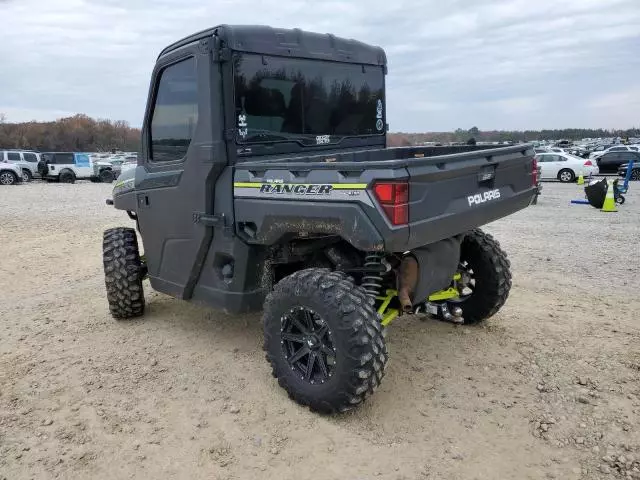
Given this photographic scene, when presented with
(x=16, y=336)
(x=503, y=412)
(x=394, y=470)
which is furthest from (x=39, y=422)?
(x=503, y=412)

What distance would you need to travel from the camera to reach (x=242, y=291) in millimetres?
4223

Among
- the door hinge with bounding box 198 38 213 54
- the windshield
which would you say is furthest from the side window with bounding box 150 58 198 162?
the windshield

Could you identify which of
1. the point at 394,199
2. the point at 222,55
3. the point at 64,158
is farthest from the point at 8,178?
the point at 394,199

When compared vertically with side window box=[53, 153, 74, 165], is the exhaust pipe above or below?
below

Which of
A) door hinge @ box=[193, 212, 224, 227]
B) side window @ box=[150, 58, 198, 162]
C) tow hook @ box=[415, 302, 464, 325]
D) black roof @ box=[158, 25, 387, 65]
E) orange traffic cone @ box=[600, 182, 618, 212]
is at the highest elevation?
black roof @ box=[158, 25, 387, 65]

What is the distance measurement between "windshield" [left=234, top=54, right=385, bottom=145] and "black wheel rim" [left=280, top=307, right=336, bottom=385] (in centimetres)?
140

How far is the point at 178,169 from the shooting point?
446 centimetres

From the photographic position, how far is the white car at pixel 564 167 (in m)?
24.1

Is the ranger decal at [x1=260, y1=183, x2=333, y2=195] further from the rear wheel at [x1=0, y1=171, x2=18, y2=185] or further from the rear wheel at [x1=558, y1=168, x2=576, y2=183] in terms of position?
the rear wheel at [x1=0, y1=171, x2=18, y2=185]

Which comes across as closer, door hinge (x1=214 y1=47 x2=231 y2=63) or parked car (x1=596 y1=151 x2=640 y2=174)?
door hinge (x1=214 y1=47 x2=231 y2=63)

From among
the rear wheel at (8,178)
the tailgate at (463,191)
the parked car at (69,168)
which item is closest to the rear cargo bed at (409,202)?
the tailgate at (463,191)

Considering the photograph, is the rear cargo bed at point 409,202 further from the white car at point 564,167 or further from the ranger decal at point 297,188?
the white car at point 564,167

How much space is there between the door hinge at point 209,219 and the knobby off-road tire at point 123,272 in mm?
1318

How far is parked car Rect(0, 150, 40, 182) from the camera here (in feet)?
94.7
